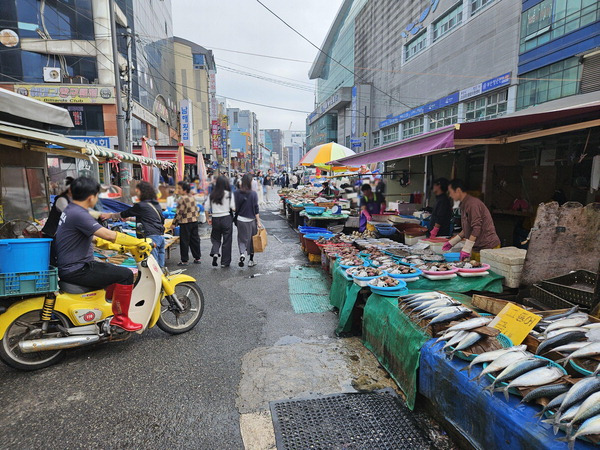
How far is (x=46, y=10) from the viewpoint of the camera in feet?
63.5

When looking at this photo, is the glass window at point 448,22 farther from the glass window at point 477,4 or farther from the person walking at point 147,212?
the person walking at point 147,212

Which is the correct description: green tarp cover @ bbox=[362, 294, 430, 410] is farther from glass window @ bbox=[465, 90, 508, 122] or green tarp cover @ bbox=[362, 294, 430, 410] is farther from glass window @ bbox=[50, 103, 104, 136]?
glass window @ bbox=[50, 103, 104, 136]

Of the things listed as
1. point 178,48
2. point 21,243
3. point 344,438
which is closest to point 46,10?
point 21,243

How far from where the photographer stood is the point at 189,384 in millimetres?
3311

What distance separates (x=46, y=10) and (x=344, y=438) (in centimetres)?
2641

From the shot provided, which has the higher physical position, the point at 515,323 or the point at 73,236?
the point at 73,236

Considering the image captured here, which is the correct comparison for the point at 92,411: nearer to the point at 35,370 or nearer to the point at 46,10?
the point at 35,370

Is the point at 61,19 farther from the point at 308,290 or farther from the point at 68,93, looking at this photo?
the point at 308,290

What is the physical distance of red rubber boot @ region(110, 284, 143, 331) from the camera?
3771 mm

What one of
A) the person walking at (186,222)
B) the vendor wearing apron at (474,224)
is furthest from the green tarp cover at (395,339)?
the person walking at (186,222)

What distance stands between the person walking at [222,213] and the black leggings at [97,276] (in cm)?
377

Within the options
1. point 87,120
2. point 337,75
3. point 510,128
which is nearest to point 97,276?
point 510,128

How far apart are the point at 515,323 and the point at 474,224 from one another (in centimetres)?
243

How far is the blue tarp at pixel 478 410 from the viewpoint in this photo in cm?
175
